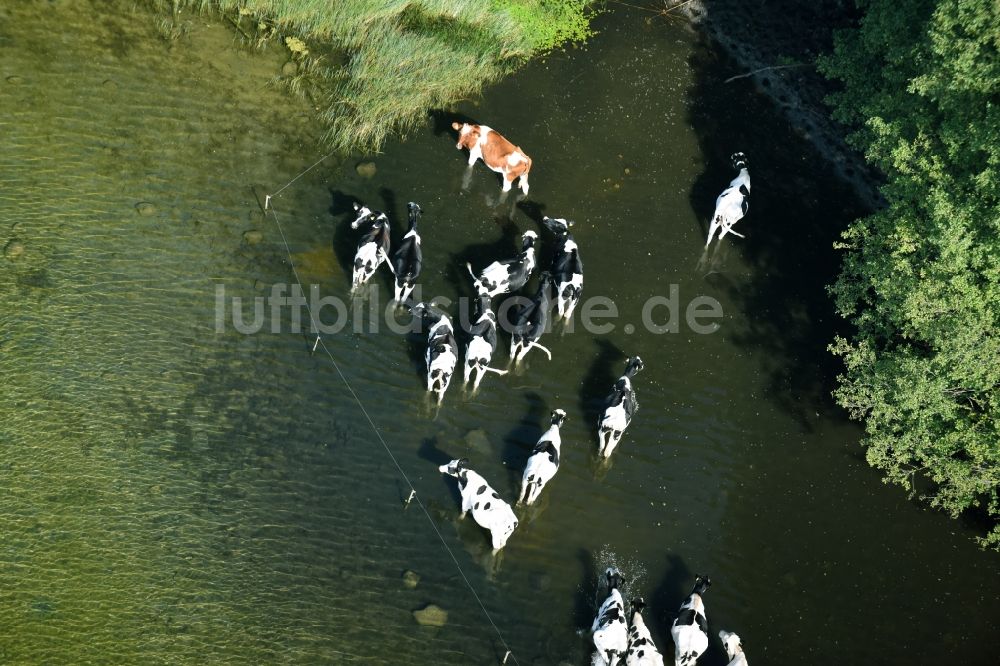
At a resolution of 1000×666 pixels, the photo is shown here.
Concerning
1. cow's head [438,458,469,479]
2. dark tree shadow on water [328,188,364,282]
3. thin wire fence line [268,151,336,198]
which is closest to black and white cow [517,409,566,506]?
cow's head [438,458,469,479]

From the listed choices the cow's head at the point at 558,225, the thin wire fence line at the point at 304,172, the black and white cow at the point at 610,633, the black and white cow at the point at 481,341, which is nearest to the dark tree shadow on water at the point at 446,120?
the thin wire fence line at the point at 304,172

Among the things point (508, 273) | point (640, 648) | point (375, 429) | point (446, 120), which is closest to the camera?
point (640, 648)

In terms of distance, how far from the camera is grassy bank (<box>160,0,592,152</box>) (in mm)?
15547

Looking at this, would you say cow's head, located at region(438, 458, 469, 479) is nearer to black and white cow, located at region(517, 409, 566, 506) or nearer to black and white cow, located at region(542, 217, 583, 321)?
black and white cow, located at region(517, 409, 566, 506)

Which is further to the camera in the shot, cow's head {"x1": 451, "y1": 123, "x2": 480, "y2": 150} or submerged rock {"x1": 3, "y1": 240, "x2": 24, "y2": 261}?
cow's head {"x1": 451, "y1": 123, "x2": 480, "y2": 150}

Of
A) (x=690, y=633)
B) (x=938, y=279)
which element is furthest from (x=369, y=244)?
(x=938, y=279)

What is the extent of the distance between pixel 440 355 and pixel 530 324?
1.53 m

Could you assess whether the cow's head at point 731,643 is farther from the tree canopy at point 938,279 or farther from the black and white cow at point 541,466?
the tree canopy at point 938,279

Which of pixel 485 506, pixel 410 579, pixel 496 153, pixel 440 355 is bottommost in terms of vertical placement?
pixel 410 579

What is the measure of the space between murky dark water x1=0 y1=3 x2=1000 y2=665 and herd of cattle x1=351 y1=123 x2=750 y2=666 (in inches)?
14.3

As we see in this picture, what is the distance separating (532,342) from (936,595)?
6.46 meters

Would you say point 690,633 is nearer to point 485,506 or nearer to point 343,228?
point 485,506

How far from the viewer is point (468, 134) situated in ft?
50.2

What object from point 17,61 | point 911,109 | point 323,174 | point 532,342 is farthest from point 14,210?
point 911,109
